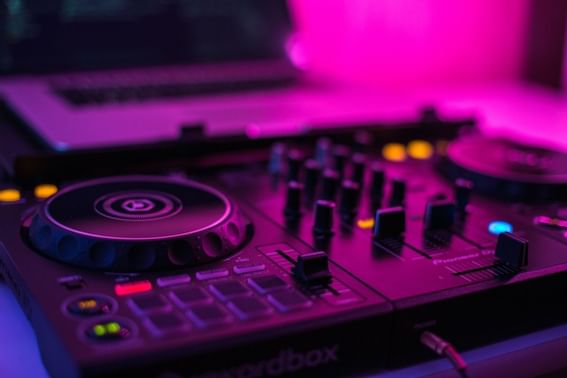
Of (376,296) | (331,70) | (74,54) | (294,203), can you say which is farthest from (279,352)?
(331,70)

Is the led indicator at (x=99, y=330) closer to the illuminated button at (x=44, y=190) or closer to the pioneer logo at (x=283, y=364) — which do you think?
the pioneer logo at (x=283, y=364)

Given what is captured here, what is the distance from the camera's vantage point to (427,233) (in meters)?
0.71

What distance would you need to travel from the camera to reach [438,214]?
718 millimetres

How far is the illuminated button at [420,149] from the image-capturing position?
38.8 inches

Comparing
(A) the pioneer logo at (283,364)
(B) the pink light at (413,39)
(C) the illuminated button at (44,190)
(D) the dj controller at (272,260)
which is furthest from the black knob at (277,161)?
(B) the pink light at (413,39)

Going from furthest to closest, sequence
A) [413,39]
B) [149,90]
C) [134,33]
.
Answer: [413,39] < [134,33] < [149,90]

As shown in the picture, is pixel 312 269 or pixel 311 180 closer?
pixel 312 269

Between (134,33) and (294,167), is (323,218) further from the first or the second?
(134,33)

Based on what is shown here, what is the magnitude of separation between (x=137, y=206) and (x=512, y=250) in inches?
13.4

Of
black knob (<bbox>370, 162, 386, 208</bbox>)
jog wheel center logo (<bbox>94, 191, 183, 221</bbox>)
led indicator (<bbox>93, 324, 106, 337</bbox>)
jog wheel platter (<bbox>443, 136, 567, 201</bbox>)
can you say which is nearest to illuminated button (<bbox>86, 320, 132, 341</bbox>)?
led indicator (<bbox>93, 324, 106, 337</bbox>)

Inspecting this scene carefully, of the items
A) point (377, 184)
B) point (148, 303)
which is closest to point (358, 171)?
point (377, 184)

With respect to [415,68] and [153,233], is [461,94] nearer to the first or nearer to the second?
[415,68]

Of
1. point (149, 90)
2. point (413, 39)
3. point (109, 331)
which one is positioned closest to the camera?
point (109, 331)

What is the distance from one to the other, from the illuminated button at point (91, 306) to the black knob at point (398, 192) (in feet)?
1.13
